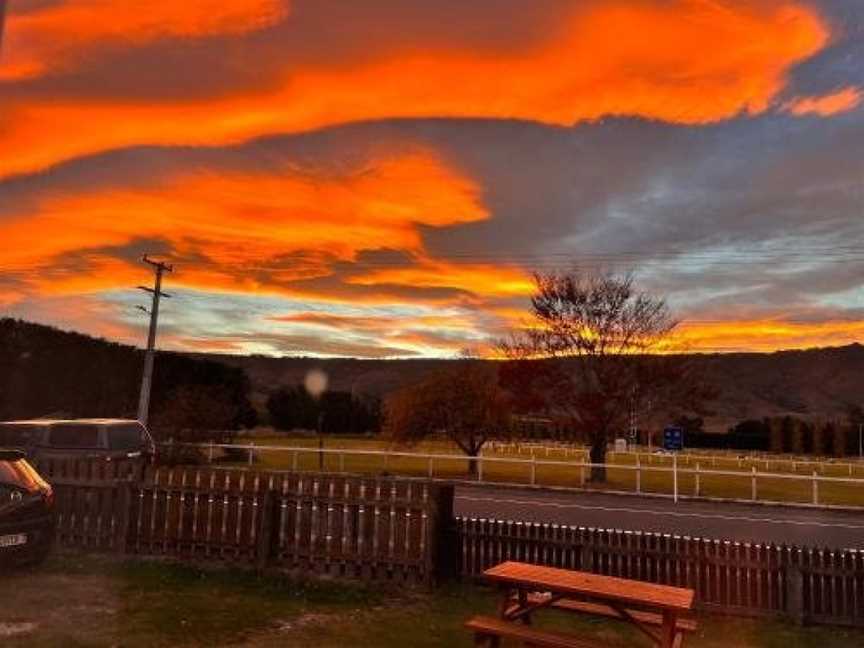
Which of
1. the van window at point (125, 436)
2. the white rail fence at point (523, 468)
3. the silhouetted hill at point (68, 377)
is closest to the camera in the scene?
the van window at point (125, 436)

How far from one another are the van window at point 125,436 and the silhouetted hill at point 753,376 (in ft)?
398

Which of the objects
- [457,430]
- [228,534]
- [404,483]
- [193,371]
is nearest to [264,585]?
[228,534]

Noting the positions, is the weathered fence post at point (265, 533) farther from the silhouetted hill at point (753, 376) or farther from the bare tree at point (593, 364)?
the silhouetted hill at point (753, 376)

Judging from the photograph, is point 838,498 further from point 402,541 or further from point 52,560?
point 52,560

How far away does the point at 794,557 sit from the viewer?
9555 millimetres

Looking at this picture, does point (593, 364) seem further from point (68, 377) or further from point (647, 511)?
point (68, 377)

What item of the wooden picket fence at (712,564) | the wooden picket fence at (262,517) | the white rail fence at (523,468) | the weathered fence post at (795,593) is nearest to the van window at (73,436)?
the wooden picket fence at (262,517)

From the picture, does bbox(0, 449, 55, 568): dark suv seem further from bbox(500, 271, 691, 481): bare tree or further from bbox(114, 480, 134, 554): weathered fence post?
bbox(500, 271, 691, 481): bare tree

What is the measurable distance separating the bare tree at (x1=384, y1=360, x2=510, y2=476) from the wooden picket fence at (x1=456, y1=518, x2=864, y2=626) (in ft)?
77.9

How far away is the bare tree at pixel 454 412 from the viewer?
34.6 m

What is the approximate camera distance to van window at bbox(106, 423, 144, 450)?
734 inches

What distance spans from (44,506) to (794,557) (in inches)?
349

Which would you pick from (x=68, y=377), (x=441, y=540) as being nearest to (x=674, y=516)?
(x=441, y=540)

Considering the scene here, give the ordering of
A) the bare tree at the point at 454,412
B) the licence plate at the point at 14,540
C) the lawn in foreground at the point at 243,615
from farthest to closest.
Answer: the bare tree at the point at 454,412, the licence plate at the point at 14,540, the lawn in foreground at the point at 243,615
